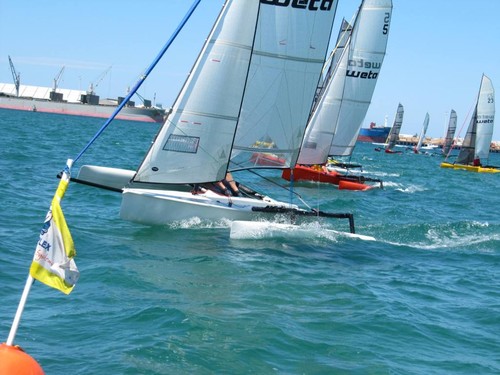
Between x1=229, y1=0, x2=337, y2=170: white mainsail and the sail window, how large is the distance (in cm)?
115

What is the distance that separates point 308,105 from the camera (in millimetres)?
17594

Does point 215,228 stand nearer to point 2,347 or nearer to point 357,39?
point 2,347

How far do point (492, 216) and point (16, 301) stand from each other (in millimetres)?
18331

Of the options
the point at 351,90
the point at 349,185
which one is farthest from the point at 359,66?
the point at 349,185

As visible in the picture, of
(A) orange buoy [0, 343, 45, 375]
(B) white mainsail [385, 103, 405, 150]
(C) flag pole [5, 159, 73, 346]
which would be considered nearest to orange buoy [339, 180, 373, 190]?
(C) flag pole [5, 159, 73, 346]

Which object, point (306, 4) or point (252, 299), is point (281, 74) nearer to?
point (306, 4)

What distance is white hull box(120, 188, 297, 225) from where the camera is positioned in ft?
51.3

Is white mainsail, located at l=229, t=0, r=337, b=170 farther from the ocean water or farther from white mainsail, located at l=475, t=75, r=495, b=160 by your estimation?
white mainsail, located at l=475, t=75, r=495, b=160

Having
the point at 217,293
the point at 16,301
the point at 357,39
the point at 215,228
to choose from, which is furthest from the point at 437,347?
the point at 357,39

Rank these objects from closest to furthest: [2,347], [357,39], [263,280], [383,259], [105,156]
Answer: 1. [2,347]
2. [263,280]
3. [383,259]
4. [357,39]
5. [105,156]

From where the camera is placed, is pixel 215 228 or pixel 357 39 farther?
pixel 357 39

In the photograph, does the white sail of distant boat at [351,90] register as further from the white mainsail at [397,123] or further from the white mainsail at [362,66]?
the white mainsail at [397,123]

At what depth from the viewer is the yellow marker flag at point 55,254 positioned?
620cm

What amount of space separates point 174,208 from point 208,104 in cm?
223
